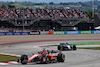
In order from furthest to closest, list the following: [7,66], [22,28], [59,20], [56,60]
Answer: [59,20] → [22,28] → [56,60] → [7,66]

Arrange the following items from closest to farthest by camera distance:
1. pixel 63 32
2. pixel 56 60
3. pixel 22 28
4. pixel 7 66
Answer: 1. pixel 7 66
2. pixel 56 60
3. pixel 63 32
4. pixel 22 28

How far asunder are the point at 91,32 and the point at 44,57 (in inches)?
2028

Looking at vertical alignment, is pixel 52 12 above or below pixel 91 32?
above

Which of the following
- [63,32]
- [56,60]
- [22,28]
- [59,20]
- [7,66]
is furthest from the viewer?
[59,20]

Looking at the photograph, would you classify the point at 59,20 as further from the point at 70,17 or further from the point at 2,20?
the point at 2,20

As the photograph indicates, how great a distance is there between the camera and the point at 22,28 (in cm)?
7044

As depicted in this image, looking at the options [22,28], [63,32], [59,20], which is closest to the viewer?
[63,32]

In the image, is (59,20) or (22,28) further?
(59,20)

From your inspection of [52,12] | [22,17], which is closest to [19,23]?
[22,17]

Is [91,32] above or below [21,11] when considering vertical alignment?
below

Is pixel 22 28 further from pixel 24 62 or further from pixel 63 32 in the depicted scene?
pixel 24 62

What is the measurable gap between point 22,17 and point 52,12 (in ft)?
32.6

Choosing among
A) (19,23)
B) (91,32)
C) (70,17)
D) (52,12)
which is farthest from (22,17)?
(91,32)

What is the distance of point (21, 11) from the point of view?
7406 centimetres
